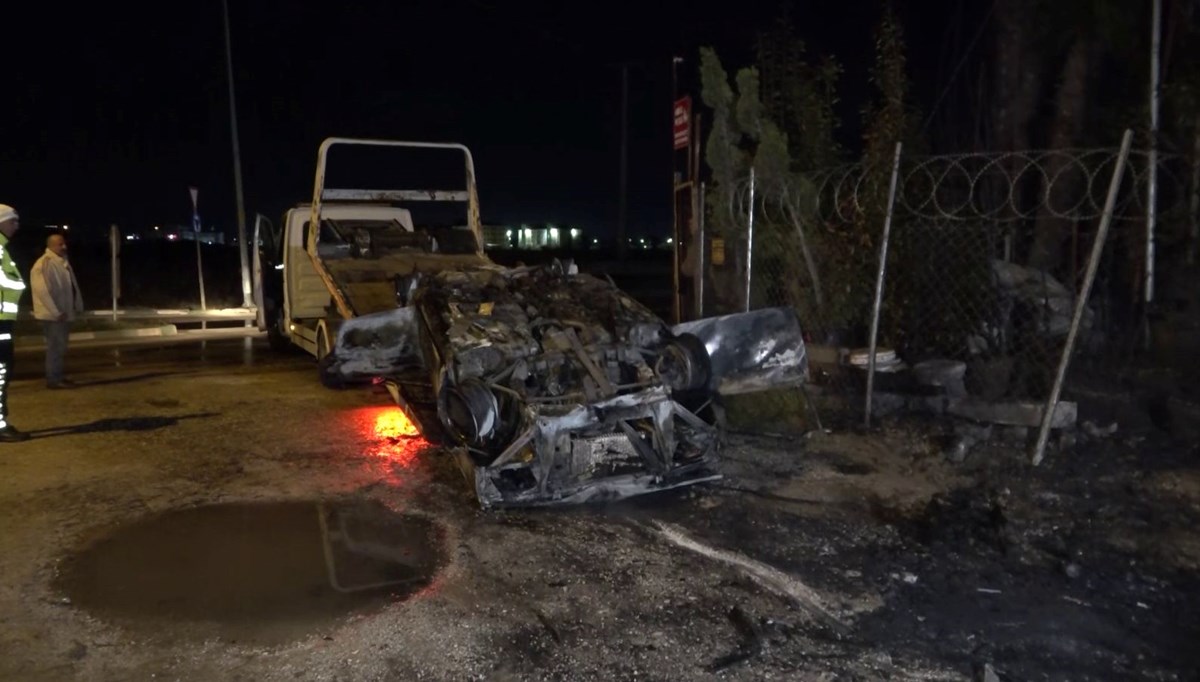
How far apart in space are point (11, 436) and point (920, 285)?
785cm

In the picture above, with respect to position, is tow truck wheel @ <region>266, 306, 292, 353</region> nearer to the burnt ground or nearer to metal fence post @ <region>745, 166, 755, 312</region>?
the burnt ground

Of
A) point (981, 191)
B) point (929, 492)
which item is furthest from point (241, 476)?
point (981, 191)

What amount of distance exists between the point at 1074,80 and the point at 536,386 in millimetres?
6603

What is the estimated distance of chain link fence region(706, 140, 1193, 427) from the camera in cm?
805

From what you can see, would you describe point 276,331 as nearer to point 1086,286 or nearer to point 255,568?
point 255,568

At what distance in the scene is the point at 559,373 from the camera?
650 centimetres

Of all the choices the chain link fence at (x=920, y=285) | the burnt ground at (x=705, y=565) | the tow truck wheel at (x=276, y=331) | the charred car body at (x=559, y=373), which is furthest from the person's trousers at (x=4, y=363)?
the chain link fence at (x=920, y=285)

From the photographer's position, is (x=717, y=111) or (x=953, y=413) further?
(x=717, y=111)

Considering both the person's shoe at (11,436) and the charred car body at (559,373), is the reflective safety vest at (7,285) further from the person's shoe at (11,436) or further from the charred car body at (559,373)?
the charred car body at (559,373)

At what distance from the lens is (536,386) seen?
6.48 metres

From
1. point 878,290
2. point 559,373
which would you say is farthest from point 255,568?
point 878,290

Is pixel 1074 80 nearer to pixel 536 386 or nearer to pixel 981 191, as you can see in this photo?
pixel 981 191

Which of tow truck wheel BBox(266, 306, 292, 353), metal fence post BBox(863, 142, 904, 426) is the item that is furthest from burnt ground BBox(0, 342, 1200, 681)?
tow truck wheel BBox(266, 306, 292, 353)

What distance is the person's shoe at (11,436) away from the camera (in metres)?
7.87
